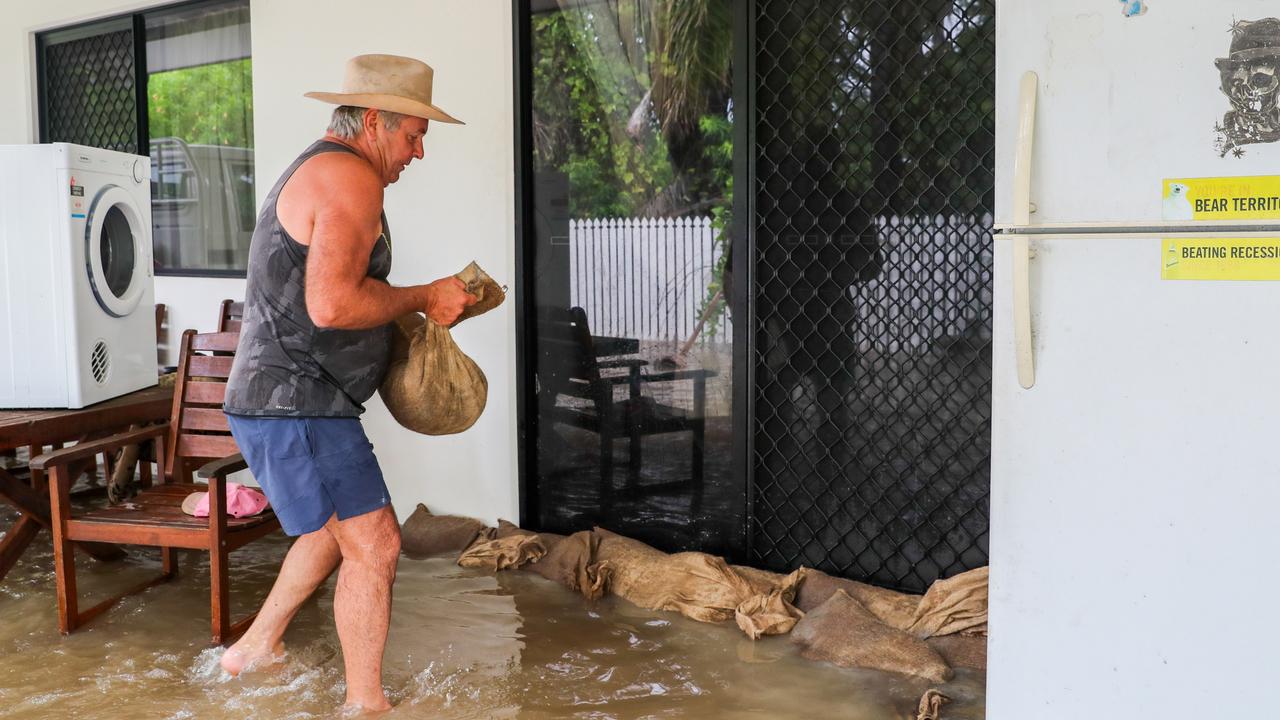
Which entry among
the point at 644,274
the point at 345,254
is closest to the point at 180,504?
the point at 345,254

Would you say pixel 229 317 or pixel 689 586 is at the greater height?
pixel 229 317

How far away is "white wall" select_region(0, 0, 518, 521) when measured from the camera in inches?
175

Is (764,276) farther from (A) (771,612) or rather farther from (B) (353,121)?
(B) (353,121)

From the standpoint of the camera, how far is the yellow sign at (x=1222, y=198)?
2.04m

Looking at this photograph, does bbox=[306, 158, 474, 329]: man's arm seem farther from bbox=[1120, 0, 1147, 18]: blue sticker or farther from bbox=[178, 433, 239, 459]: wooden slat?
bbox=[1120, 0, 1147, 18]: blue sticker

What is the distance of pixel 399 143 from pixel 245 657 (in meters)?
1.59

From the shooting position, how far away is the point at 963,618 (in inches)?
133

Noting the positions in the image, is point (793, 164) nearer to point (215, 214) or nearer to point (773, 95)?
point (773, 95)

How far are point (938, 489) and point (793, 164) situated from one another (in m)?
1.22

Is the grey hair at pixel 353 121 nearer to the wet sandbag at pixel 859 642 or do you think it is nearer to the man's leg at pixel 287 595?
the man's leg at pixel 287 595

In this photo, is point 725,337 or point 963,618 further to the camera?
point 725,337

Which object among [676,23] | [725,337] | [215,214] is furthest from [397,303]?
[215,214]

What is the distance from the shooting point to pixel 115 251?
13.8ft

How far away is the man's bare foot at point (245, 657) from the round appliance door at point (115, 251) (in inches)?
60.5
